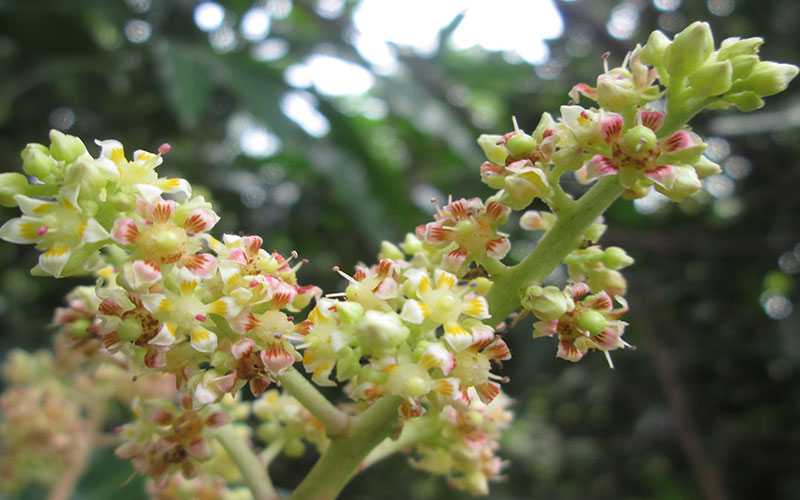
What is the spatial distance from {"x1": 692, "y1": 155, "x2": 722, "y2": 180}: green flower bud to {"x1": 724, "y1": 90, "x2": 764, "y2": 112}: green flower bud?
89mm

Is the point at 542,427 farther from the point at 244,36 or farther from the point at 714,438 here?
the point at 244,36

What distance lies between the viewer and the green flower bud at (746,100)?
902mm

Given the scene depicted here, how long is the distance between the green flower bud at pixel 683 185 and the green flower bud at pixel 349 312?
1.47ft

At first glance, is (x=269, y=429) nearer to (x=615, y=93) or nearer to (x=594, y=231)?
(x=594, y=231)

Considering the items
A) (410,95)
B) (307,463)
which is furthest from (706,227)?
(307,463)

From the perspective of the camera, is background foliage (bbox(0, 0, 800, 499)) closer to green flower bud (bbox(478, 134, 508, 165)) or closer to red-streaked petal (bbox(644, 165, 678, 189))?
green flower bud (bbox(478, 134, 508, 165))

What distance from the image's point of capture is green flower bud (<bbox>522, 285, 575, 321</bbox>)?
2.90 ft

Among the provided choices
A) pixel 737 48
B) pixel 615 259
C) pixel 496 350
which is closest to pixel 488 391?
pixel 496 350

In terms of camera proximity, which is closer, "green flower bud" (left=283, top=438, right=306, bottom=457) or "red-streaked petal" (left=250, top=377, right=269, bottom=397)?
"red-streaked petal" (left=250, top=377, right=269, bottom=397)

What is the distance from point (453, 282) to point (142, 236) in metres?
0.43

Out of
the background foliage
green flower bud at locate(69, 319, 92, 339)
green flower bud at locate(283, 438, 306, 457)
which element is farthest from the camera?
the background foliage

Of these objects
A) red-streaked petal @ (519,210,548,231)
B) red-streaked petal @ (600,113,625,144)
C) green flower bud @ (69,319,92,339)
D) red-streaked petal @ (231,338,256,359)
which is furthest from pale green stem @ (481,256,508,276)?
green flower bud @ (69,319,92,339)

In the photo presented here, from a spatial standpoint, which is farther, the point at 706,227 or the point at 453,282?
the point at 706,227

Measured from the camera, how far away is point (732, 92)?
918 mm
